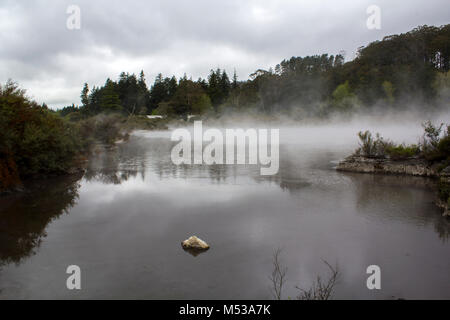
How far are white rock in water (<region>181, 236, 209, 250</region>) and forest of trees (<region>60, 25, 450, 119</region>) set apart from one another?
168 ft

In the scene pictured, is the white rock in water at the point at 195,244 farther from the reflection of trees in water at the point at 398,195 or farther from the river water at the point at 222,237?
the reflection of trees in water at the point at 398,195

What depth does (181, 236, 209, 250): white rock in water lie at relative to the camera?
7.36 meters

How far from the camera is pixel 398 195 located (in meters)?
11.9

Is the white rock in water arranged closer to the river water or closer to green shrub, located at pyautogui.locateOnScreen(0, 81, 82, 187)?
the river water

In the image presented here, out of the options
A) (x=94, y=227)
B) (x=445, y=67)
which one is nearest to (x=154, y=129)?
(x=445, y=67)

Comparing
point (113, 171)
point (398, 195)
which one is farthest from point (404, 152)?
point (113, 171)

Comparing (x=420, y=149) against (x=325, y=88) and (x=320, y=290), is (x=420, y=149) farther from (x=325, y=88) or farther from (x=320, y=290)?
(x=325, y=88)

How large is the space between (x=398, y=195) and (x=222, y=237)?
7434 millimetres

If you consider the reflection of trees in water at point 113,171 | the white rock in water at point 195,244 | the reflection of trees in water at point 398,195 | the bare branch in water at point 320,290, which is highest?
the reflection of trees in water at point 113,171

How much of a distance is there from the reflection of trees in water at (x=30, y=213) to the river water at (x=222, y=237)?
0.10ft

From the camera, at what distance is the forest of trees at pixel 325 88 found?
53.1 meters

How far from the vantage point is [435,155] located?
593 inches

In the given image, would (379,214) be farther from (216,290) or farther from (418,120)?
(418,120)

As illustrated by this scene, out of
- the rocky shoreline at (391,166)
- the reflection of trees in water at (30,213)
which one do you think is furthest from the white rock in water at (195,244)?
the rocky shoreline at (391,166)
